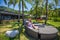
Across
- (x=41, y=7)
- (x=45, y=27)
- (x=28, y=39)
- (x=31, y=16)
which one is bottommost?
(x=28, y=39)

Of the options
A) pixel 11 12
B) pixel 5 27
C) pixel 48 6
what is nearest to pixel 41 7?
pixel 48 6

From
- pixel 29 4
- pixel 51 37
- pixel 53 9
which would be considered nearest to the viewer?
pixel 51 37

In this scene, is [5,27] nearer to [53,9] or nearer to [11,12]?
[11,12]

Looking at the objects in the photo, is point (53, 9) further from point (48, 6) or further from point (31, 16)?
point (31, 16)

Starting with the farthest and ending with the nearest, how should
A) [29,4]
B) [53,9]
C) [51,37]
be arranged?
[29,4] < [53,9] < [51,37]

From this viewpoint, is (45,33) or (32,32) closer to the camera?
(45,33)

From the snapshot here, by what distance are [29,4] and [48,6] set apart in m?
0.43

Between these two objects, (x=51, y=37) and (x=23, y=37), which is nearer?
(x=51, y=37)

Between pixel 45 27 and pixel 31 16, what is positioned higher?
pixel 31 16

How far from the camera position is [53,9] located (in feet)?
8.55

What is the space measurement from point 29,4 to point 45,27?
0.63m

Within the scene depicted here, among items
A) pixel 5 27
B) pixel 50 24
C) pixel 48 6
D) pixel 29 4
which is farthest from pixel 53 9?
pixel 5 27

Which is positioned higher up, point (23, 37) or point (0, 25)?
point (0, 25)

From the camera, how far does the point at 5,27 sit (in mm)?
2693
